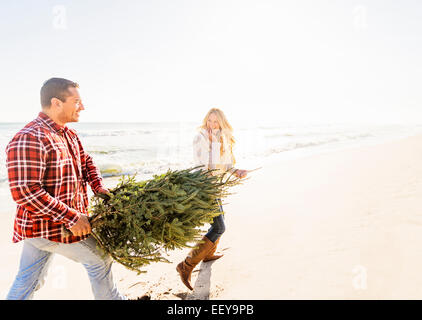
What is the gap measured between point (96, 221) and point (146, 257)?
50 centimetres

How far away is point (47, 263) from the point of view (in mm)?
2312

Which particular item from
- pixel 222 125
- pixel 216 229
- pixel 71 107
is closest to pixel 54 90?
pixel 71 107

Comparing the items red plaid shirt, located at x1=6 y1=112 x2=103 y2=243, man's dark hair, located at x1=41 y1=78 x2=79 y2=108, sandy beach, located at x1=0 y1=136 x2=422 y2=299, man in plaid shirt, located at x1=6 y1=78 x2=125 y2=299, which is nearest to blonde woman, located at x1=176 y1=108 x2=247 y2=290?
sandy beach, located at x1=0 y1=136 x2=422 y2=299

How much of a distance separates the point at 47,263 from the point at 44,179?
0.74 meters

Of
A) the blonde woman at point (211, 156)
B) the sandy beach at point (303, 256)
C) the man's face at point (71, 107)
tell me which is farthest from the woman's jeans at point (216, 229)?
the man's face at point (71, 107)

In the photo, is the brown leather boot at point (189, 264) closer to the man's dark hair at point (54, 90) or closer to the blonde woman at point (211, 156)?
the blonde woman at point (211, 156)

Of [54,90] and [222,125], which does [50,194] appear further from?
[222,125]

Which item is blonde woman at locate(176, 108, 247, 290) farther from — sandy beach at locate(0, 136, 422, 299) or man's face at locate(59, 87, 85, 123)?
man's face at locate(59, 87, 85, 123)

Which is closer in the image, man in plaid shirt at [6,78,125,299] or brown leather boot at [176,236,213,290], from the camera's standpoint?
man in plaid shirt at [6,78,125,299]

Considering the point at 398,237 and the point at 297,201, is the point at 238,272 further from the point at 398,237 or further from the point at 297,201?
the point at 297,201

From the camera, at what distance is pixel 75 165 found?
2.37 metres

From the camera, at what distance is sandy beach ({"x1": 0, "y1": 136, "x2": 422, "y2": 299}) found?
3160 mm

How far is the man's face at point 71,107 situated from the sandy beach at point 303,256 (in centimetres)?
220

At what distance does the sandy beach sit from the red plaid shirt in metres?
1.70
